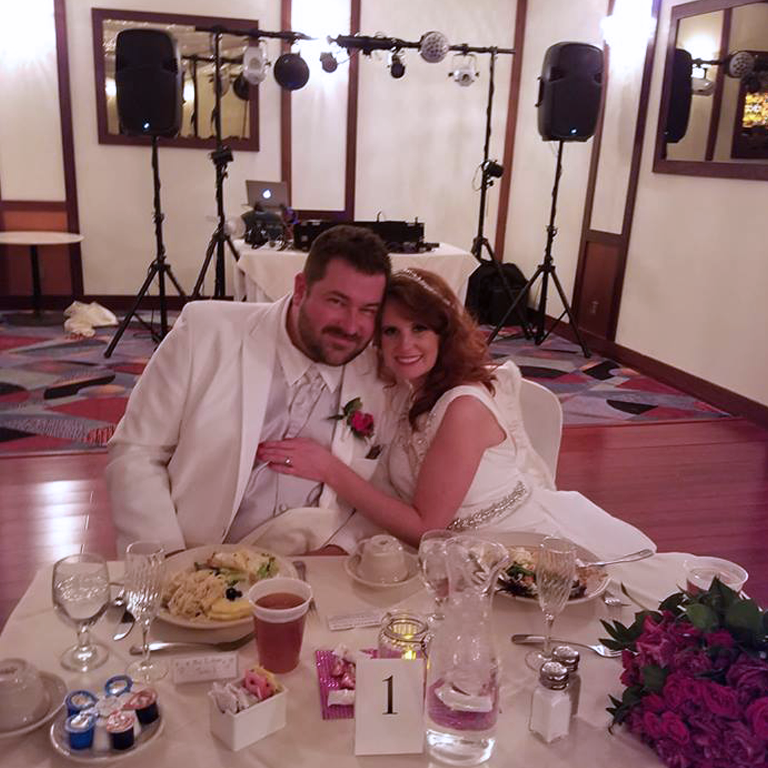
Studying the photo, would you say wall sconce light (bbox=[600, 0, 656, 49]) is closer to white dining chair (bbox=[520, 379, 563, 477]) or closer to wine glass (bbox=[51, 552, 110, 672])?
white dining chair (bbox=[520, 379, 563, 477])

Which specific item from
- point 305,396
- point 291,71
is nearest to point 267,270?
point 291,71

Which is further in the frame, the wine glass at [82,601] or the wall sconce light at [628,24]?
Answer: the wall sconce light at [628,24]

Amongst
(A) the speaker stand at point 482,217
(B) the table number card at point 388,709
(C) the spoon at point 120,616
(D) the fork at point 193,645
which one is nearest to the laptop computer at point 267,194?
(A) the speaker stand at point 482,217

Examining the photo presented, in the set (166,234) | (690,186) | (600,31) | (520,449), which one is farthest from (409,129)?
(520,449)

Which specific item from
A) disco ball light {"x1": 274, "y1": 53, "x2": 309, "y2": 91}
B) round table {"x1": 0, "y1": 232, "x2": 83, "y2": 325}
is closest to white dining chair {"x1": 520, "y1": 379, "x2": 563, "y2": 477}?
disco ball light {"x1": 274, "y1": 53, "x2": 309, "y2": 91}

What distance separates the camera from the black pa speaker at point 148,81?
4992 millimetres

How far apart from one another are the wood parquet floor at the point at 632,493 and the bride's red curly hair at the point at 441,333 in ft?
5.19

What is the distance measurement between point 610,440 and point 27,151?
537 centimetres

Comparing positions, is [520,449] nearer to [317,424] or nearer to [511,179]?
[317,424]

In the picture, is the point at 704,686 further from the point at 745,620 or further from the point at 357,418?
the point at 357,418

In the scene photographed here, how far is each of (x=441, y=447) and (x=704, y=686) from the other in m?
0.89

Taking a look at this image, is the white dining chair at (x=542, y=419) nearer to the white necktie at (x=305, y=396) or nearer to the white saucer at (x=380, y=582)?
the white necktie at (x=305, y=396)

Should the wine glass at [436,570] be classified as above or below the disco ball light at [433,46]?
below

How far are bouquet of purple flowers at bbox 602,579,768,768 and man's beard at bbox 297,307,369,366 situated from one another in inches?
37.3
